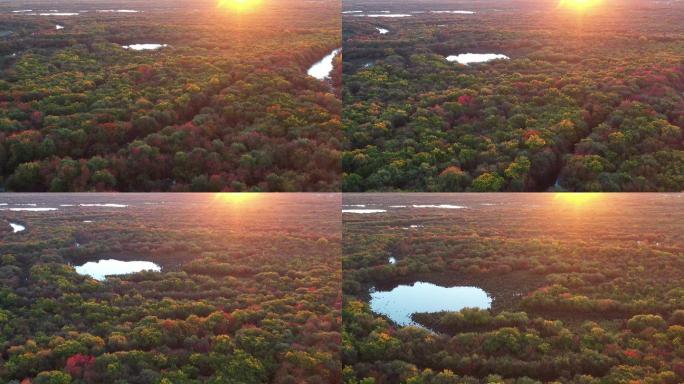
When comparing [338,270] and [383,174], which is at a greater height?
[383,174]

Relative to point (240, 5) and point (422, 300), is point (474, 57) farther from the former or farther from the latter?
point (240, 5)

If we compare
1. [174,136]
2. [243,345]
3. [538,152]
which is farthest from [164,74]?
[538,152]

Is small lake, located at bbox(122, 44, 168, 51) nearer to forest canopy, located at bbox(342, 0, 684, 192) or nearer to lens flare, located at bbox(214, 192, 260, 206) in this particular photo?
forest canopy, located at bbox(342, 0, 684, 192)

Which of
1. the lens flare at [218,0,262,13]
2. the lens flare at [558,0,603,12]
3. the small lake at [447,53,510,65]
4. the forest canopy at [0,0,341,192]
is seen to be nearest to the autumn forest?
the forest canopy at [0,0,341,192]

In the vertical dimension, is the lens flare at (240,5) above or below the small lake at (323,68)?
above

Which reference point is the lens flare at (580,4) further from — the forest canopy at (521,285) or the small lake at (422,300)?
the small lake at (422,300)

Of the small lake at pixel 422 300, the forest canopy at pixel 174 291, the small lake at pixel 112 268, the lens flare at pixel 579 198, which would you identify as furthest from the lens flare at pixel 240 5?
the lens flare at pixel 579 198

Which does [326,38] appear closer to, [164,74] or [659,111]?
[164,74]
